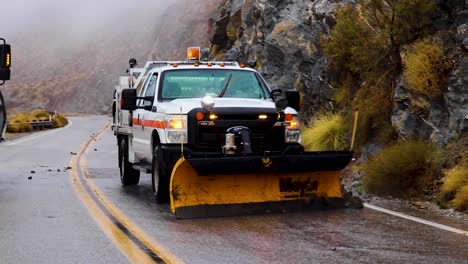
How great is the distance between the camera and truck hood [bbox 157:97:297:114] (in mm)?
11695

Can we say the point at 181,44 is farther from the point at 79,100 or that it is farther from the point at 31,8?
the point at 31,8

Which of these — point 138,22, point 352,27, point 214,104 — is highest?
point 138,22

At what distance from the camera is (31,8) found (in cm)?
11681

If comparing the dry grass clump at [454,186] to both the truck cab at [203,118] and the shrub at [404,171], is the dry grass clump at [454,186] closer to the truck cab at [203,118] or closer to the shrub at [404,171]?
the shrub at [404,171]

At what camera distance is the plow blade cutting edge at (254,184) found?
10.4m

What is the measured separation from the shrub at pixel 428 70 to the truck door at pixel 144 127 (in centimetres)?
453

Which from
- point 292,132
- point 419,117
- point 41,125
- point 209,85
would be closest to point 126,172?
point 209,85

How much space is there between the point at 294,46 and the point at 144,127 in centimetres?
1110

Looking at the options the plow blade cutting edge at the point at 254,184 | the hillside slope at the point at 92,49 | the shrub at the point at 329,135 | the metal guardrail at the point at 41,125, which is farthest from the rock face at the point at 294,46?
the hillside slope at the point at 92,49

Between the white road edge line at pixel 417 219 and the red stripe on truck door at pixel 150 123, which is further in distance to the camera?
the red stripe on truck door at pixel 150 123

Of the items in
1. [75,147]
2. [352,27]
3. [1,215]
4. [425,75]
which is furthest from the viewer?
[75,147]

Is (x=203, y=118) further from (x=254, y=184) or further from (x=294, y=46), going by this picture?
(x=294, y=46)

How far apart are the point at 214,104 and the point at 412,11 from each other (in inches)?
232

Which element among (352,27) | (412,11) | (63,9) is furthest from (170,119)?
(63,9)
